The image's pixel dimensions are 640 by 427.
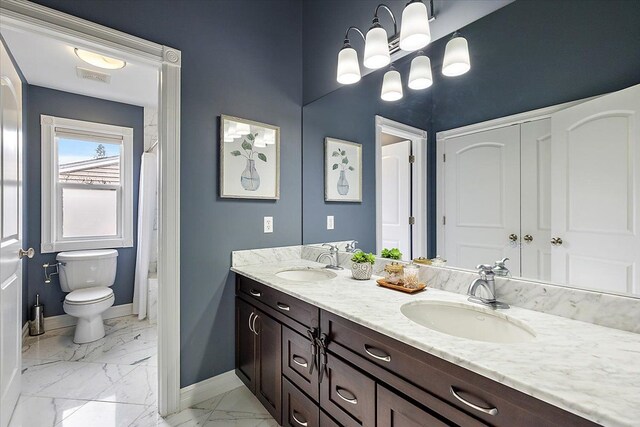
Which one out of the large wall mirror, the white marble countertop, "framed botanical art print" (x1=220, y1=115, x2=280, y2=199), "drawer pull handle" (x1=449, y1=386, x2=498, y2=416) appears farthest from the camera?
"framed botanical art print" (x1=220, y1=115, x2=280, y2=199)

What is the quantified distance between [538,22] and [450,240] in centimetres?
95

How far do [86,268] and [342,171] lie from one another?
272 cm

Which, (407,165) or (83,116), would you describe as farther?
(83,116)

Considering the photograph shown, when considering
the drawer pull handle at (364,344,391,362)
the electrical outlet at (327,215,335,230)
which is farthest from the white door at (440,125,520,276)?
the electrical outlet at (327,215,335,230)

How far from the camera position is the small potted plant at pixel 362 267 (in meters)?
1.65

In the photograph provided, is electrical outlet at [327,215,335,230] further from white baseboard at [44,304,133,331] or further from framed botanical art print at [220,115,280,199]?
white baseboard at [44,304,133,331]

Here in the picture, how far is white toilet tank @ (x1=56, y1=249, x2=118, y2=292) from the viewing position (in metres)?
2.88

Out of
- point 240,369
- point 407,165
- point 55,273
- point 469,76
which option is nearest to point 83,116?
point 55,273

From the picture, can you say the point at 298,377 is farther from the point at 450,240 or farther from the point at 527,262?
the point at 527,262

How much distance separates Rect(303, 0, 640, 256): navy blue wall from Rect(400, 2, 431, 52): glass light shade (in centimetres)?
21

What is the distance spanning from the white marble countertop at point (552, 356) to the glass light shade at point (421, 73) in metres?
1.09

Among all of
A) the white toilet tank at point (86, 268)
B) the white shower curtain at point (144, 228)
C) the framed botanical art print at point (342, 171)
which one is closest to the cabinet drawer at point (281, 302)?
the framed botanical art print at point (342, 171)

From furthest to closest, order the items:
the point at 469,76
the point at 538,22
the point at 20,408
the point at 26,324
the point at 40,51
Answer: the point at 26,324
the point at 40,51
the point at 20,408
the point at 469,76
the point at 538,22

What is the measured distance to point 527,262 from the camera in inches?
47.6
